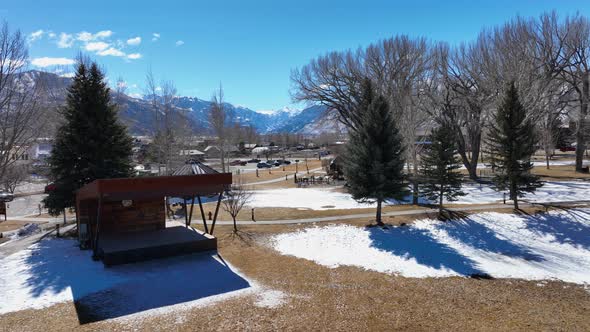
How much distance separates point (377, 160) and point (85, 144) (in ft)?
52.9

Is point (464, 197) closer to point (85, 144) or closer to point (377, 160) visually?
point (377, 160)

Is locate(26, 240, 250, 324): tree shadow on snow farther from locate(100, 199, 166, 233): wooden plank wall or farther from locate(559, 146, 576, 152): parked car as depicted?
locate(559, 146, 576, 152): parked car

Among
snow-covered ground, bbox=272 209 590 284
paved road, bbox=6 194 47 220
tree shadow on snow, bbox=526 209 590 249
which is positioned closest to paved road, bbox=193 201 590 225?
snow-covered ground, bbox=272 209 590 284

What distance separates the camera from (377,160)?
72.3 feet

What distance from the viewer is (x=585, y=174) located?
41312 mm

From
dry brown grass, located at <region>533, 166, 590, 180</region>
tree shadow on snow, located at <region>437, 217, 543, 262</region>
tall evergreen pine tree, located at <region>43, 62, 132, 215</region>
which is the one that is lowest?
tree shadow on snow, located at <region>437, 217, 543, 262</region>

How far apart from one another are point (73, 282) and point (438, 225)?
1854cm

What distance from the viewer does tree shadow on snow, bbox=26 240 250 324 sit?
1130 centimetres

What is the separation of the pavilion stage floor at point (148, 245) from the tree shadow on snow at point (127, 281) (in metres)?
0.27

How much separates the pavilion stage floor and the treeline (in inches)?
857

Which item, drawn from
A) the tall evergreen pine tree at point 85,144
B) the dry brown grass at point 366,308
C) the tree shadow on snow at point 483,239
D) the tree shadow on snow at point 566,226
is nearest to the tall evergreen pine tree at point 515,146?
the tree shadow on snow at point 566,226

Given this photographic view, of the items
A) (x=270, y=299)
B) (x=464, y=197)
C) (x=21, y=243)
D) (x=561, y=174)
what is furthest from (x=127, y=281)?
(x=561, y=174)

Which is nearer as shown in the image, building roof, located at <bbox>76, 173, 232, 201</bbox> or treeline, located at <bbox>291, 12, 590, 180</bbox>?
building roof, located at <bbox>76, 173, 232, 201</bbox>

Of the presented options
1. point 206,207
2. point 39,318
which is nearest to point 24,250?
point 39,318
